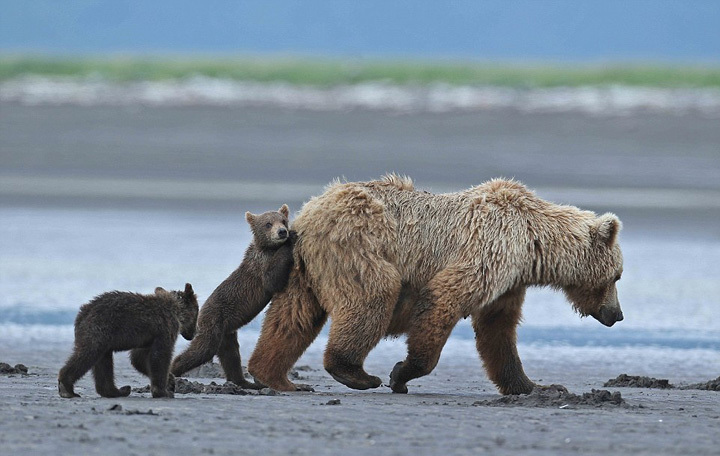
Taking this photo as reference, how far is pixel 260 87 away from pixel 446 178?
527 inches

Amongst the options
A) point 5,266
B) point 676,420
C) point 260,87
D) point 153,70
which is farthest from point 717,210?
point 153,70

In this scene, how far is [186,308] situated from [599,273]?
2.50 metres

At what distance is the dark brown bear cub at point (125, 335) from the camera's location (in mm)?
6527

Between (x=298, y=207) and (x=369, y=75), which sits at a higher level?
(x=369, y=75)

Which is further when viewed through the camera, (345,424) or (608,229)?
(608,229)

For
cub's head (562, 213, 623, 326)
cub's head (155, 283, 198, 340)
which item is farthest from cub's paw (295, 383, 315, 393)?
cub's head (562, 213, 623, 326)

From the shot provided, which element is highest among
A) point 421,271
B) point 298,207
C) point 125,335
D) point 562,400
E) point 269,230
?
point 298,207

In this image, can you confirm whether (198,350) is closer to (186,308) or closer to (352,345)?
(186,308)

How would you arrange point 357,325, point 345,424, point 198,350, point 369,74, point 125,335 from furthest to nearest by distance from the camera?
point 369,74 < point 198,350 < point 357,325 < point 125,335 < point 345,424

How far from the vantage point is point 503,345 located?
7.95 metres

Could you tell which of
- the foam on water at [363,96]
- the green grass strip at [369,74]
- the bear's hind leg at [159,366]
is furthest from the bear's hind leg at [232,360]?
the green grass strip at [369,74]

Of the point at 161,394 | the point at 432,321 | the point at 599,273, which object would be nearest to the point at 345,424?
the point at 161,394

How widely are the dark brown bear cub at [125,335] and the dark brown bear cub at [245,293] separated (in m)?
0.46

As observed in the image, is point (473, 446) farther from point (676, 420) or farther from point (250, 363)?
point (250, 363)
